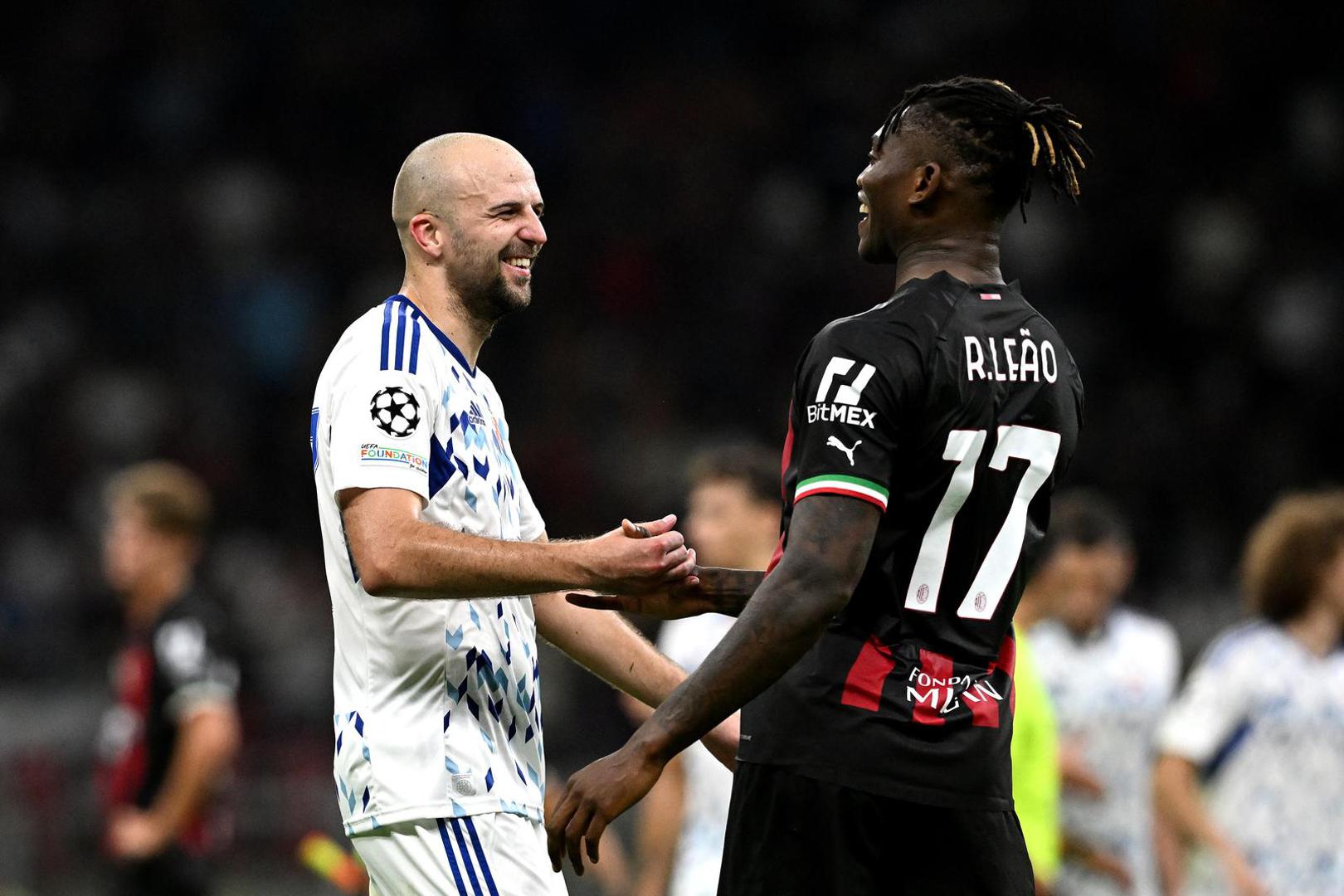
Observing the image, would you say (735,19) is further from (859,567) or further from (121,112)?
→ (859,567)

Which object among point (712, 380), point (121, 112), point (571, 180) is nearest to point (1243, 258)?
point (712, 380)

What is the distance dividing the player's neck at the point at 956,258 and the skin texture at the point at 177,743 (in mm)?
5190

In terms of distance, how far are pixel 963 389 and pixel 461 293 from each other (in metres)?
1.36

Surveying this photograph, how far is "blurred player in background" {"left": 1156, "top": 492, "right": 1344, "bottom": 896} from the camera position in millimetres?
7176

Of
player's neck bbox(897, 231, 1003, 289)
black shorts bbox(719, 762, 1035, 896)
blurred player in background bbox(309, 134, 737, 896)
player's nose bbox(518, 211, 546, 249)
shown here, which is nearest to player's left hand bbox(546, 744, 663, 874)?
black shorts bbox(719, 762, 1035, 896)

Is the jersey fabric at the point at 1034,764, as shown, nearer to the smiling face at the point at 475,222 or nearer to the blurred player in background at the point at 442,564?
the blurred player in background at the point at 442,564

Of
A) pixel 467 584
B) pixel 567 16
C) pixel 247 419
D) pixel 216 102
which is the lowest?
pixel 467 584

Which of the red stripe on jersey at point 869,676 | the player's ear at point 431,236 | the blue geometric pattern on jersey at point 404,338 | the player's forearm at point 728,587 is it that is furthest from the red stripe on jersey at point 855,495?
the player's ear at point 431,236

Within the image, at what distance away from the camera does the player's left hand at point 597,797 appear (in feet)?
11.8

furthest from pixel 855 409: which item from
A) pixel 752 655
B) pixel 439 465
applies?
pixel 439 465

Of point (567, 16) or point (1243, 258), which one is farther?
point (567, 16)

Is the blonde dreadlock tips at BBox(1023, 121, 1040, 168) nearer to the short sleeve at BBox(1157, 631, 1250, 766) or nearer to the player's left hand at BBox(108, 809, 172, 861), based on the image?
the short sleeve at BBox(1157, 631, 1250, 766)

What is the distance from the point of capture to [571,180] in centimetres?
1705

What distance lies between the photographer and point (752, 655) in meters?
3.58
